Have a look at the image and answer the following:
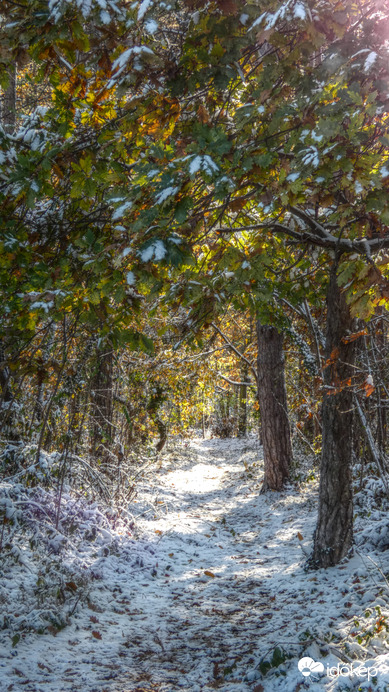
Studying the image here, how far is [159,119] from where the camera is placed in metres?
2.98

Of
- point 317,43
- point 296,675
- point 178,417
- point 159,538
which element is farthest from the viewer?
point 178,417

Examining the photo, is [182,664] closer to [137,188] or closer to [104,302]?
[104,302]

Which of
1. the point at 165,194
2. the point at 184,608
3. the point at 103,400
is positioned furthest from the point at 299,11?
the point at 103,400

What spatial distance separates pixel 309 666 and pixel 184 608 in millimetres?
1922

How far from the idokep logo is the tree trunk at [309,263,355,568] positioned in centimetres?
179

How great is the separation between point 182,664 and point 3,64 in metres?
4.61

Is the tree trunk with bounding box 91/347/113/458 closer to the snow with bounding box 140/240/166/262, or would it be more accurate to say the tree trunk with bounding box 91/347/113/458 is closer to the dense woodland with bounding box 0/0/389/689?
the dense woodland with bounding box 0/0/389/689

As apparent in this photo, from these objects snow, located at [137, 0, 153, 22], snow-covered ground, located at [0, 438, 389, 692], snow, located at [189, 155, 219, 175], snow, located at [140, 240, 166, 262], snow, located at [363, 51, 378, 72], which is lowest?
snow-covered ground, located at [0, 438, 389, 692]

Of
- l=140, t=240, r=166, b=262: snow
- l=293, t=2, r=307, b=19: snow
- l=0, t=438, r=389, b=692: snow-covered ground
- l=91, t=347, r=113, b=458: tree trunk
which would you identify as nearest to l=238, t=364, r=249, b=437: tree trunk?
l=91, t=347, r=113, b=458: tree trunk

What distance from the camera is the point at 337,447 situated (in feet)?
15.8

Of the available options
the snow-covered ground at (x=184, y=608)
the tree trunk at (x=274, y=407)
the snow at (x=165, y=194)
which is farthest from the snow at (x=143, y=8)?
the tree trunk at (x=274, y=407)

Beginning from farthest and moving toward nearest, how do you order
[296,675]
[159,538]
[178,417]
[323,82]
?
1. [178,417]
2. [159,538]
3. [296,675]
4. [323,82]

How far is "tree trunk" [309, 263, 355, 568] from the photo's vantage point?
4816 millimetres

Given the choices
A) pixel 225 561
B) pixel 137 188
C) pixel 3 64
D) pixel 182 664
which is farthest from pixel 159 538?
pixel 3 64
